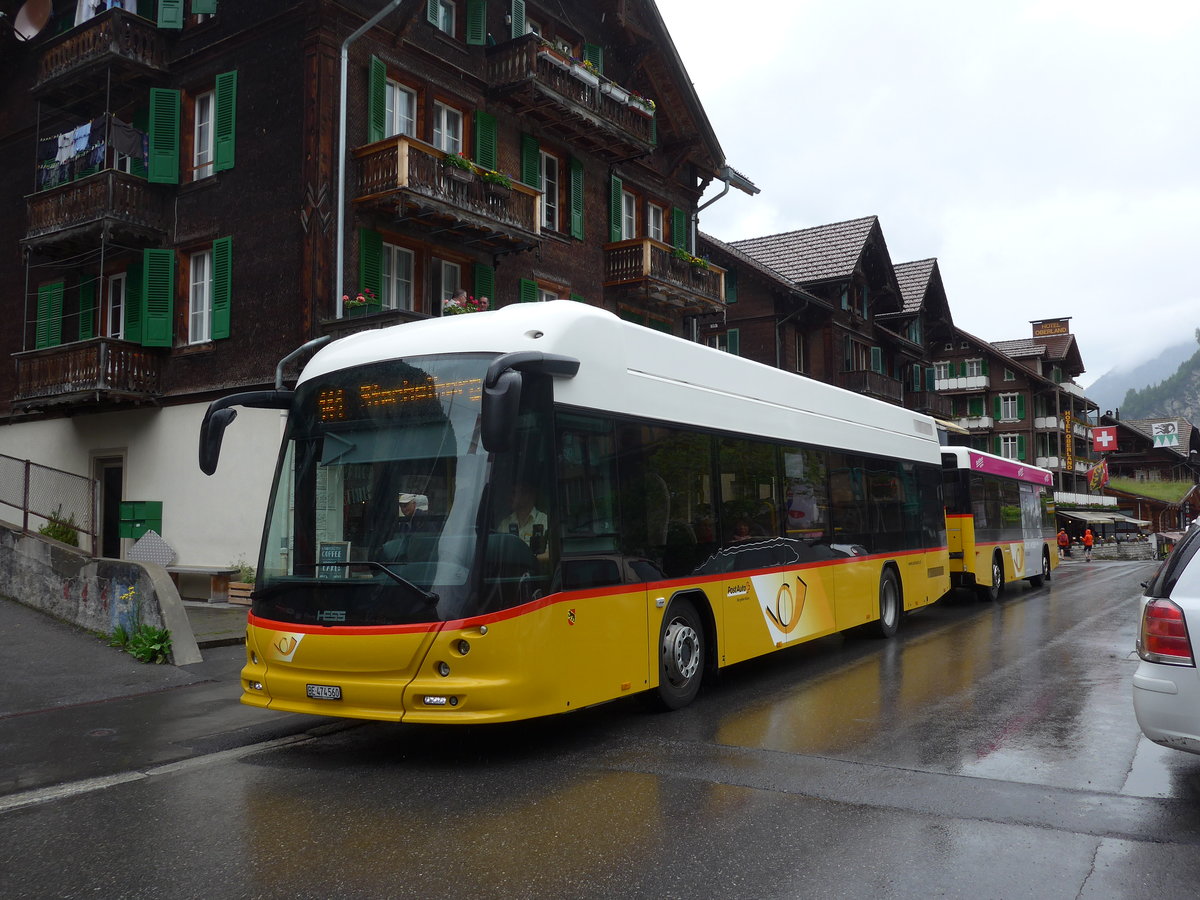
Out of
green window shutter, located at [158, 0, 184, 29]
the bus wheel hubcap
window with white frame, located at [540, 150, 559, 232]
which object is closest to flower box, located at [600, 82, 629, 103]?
window with white frame, located at [540, 150, 559, 232]

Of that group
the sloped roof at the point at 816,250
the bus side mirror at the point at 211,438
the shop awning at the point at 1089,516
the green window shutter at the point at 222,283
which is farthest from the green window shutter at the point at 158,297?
the shop awning at the point at 1089,516

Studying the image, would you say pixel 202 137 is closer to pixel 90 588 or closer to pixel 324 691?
pixel 90 588

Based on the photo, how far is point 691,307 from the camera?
2667cm

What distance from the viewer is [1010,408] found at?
69.9 metres

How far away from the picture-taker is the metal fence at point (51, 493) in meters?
16.8

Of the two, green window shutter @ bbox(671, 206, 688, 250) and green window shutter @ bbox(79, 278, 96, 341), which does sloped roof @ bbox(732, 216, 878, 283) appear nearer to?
green window shutter @ bbox(671, 206, 688, 250)

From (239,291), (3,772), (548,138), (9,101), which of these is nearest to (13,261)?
(9,101)

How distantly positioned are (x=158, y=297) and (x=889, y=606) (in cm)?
1417

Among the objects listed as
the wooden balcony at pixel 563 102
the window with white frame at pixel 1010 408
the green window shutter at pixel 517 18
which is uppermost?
the green window shutter at pixel 517 18

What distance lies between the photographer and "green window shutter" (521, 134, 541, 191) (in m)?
22.0

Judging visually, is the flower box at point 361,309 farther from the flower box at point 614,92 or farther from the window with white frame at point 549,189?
the flower box at point 614,92

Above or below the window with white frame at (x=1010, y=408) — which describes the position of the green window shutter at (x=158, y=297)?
below

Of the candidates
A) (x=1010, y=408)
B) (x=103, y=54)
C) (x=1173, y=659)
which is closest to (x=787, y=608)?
(x=1173, y=659)

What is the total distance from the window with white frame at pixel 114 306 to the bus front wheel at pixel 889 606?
15.4 metres
